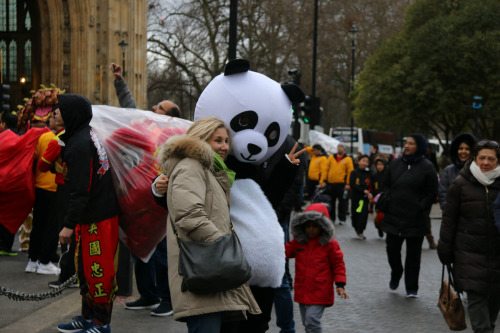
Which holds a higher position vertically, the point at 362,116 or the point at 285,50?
the point at 285,50

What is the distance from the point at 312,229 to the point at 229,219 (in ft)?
6.35

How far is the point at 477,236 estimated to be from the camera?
241 inches

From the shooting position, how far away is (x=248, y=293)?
4266 mm

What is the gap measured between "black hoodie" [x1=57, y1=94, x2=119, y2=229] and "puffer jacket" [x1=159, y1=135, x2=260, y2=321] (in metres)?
1.66

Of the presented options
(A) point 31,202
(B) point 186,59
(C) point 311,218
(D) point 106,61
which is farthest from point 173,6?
(C) point 311,218

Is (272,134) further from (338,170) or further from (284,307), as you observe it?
(338,170)

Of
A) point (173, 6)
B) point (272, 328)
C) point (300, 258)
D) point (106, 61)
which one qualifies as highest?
point (173, 6)

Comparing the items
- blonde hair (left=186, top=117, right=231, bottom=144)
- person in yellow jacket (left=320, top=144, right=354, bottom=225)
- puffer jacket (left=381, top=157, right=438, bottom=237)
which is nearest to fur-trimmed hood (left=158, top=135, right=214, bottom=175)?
blonde hair (left=186, top=117, right=231, bottom=144)

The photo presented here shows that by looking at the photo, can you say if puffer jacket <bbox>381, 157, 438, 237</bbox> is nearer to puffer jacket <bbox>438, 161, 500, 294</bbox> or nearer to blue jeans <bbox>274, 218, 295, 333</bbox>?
puffer jacket <bbox>438, 161, 500, 294</bbox>

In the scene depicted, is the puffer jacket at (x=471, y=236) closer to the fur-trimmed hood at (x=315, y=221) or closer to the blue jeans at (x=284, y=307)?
the fur-trimmed hood at (x=315, y=221)

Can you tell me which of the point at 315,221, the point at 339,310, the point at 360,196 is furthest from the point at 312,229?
the point at 360,196

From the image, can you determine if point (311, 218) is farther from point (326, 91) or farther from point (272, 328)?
point (326, 91)

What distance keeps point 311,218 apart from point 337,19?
4033cm

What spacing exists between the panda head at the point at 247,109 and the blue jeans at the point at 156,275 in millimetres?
2568
